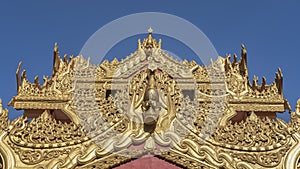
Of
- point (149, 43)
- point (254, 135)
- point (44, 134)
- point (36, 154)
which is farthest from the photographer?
point (149, 43)

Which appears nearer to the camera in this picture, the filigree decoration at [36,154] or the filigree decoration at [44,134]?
the filigree decoration at [36,154]

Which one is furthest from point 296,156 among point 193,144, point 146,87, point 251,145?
point 146,87

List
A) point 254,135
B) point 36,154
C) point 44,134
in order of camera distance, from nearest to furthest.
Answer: point 36,154 → point 44,134 → point 254,135

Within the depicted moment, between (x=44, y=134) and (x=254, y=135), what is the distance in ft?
10.6

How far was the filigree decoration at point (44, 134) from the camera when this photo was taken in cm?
650

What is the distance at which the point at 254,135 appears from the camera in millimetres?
6730

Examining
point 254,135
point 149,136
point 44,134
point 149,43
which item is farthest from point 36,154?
point 149,43

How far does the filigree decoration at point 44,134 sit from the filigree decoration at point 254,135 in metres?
2.11

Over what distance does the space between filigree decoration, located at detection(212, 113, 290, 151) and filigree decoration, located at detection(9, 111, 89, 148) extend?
6.94 feet

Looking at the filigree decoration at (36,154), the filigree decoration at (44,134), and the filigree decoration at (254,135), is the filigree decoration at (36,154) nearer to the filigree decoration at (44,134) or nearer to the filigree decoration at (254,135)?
the filigree decoration at (44,134)

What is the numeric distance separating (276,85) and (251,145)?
4227 millimetres

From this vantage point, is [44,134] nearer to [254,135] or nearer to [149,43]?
[254,135]

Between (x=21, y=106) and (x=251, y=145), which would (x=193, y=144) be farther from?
(x=21, y=106)

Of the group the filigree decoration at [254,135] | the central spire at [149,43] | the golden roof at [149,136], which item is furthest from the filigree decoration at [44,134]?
the central spire at [149,43]
